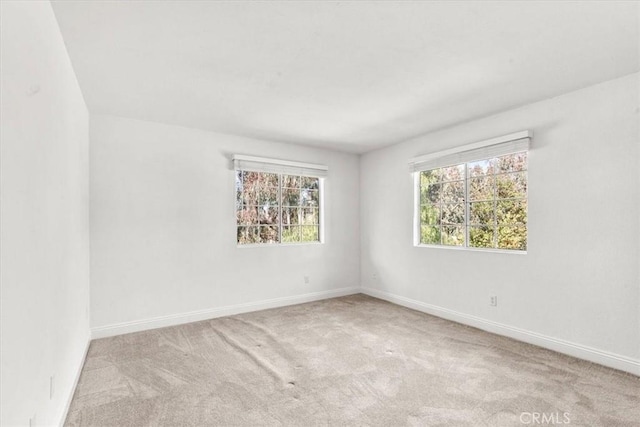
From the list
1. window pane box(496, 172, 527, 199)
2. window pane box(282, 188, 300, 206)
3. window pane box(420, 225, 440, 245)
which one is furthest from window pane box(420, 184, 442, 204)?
window pane box(282, 188, 300, 206)

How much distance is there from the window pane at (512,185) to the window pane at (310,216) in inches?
104

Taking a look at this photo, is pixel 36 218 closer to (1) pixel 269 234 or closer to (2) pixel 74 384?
(2) pixel 74 384

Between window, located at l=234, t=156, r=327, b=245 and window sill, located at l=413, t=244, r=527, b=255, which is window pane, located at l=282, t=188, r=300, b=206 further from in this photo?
window sill, located at l=413, t=244, r=527, b=255

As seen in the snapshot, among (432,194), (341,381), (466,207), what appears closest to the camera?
(341,381)

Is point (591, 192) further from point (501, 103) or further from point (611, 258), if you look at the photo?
point (501, 103)

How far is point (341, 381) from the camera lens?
8.32 feet

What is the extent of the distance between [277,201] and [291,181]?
0.40m

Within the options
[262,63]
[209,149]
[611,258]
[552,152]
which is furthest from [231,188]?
[611,258]

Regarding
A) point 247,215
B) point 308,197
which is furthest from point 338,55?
point 308,197

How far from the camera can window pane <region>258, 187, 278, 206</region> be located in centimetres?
471

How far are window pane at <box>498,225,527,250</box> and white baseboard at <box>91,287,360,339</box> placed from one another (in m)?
2.60

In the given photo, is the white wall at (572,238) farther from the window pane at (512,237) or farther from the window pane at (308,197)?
the window pane at (308,197)

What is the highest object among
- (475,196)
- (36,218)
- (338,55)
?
(338,55)

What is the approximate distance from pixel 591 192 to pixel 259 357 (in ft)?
10.8
